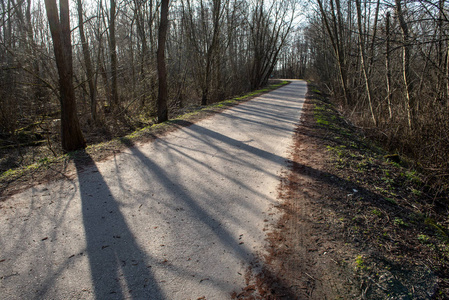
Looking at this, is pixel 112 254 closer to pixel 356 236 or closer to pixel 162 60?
pixel 356 236

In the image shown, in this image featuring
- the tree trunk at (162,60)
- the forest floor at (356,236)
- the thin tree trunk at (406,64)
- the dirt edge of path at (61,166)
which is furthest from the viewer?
the tree trunk at (162,60)

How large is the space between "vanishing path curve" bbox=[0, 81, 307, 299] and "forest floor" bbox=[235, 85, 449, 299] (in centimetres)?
33

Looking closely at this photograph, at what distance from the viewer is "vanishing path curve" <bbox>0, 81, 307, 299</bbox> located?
2.49 m

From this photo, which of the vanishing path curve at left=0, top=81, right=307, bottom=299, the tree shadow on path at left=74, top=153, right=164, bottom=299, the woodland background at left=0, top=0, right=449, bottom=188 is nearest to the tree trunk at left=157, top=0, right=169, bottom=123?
the woodland background at left=0, top=0, right=449, bottom=188

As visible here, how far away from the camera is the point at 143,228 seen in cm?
330

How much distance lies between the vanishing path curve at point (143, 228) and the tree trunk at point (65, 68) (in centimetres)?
156

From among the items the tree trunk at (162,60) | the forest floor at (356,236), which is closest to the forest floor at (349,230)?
the forest floor at (356,236)

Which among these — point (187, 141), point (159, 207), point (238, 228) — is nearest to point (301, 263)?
point (238, 228)

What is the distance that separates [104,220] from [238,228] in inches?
67.7

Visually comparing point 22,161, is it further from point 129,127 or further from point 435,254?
point 435,254

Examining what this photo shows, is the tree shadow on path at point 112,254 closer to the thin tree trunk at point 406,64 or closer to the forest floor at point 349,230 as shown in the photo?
the forest floor at point 349,230

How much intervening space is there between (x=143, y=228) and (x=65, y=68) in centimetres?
470

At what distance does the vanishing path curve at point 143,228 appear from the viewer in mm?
2494

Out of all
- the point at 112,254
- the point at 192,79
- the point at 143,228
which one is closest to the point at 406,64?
the point at 143,228
